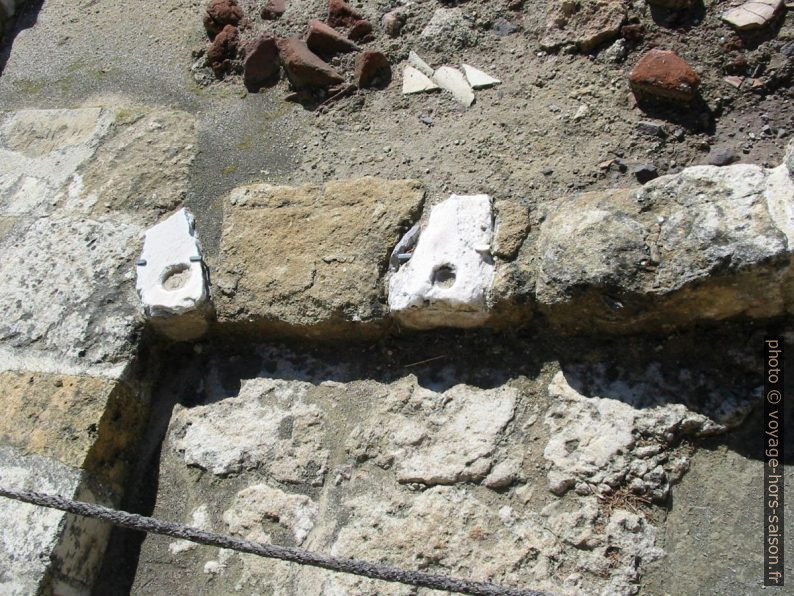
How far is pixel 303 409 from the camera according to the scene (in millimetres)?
2166

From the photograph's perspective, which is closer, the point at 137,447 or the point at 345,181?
the point at 137,447

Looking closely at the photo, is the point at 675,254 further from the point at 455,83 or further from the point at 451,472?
the point at 455,83

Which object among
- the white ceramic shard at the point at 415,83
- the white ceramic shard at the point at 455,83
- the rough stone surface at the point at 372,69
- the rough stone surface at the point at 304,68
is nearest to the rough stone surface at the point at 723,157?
the white ceramic shard at the point at 455,83

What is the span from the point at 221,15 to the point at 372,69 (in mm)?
745

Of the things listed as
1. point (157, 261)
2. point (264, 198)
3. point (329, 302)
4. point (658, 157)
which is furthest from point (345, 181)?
point (658, 157)

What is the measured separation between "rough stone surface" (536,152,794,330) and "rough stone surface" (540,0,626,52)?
2.44 ft

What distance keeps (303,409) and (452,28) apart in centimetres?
143

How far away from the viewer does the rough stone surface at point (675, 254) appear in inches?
69.6

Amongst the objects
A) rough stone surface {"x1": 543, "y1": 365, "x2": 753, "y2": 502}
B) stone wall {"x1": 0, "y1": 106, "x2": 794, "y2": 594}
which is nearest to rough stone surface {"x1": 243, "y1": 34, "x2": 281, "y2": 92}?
stone wall {"x1": 0, "y1": 106, "x2": 794, "y2": 594}

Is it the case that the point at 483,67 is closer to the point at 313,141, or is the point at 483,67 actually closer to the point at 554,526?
the point at 313,141

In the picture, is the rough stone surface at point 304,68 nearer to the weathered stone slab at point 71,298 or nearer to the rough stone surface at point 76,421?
the weathered stone slab at point 71,298

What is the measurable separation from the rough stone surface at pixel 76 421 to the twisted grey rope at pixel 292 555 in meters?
0.29

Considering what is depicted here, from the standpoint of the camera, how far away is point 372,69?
9.08 feet

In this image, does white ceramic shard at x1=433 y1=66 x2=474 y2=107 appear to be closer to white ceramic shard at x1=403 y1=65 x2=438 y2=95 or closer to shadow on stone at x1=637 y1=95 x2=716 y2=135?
white ceramic shard at x1=403 y1=65 x2=438 y2=95
